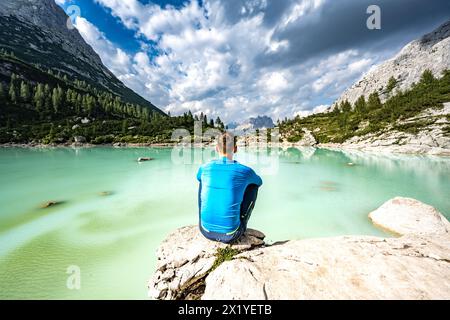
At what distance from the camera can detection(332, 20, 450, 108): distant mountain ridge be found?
114 metres

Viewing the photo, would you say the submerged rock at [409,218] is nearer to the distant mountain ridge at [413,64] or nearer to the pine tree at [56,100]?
the distant mountain ridge at [413,64]

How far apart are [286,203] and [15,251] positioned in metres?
12.5

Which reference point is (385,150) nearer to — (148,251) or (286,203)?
(286,203)

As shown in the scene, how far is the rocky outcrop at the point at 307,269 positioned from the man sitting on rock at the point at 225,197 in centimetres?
32

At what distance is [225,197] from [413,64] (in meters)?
175

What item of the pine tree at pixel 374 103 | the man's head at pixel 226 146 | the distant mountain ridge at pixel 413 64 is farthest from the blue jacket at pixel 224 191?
the distant mountain ridge at pixel 413 64

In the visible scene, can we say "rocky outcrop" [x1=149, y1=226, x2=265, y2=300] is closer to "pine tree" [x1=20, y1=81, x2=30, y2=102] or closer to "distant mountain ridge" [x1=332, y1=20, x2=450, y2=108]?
"distant mountain ridge" [x1=332, y1=20, x2=450, y2=108]

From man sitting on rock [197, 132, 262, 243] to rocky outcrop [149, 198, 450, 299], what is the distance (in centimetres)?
32

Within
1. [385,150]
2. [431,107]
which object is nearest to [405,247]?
[385,150]

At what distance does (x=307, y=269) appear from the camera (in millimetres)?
3764

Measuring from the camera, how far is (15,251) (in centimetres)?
763

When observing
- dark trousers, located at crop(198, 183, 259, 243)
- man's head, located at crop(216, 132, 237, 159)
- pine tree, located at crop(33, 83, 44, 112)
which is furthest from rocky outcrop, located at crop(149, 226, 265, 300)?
pine tree, located at crop(33, 83, 44, 112)

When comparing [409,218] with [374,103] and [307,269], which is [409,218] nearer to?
[307,269]

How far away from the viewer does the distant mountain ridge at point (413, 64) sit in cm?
11419
